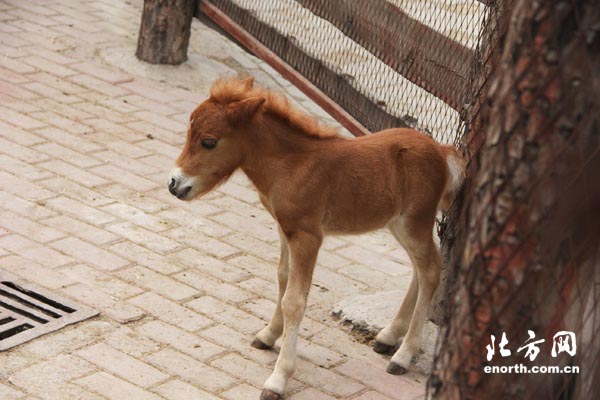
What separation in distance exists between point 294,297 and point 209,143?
0.92 m

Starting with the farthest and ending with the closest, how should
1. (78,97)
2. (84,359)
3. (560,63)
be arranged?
1. (78,97)
2. (84,359)
3. (560,63)

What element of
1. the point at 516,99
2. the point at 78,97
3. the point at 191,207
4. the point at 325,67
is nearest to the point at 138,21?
the point at 78,97

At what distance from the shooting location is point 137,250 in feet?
22.4

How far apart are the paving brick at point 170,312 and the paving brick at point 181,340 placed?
72 mm

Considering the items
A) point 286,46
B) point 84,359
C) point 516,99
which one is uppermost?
point 516,99

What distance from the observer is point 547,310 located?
10.1 feet

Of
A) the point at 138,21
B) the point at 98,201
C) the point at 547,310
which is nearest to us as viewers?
the point at 547,310

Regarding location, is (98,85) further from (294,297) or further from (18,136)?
(294,297)

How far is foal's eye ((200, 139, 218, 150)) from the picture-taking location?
5410mm

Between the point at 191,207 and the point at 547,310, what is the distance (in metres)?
4.76

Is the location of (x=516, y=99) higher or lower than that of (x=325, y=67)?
higher

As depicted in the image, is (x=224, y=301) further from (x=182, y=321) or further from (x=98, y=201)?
(x=98, y=201)

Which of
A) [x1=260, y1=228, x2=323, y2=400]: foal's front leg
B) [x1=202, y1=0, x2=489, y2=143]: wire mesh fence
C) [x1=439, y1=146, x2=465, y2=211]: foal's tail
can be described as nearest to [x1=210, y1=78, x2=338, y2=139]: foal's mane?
[x1=260, y1=228, x2=323, y2=400]: foal's front leg

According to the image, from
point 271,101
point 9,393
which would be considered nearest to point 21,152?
point 271,101
